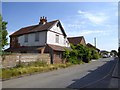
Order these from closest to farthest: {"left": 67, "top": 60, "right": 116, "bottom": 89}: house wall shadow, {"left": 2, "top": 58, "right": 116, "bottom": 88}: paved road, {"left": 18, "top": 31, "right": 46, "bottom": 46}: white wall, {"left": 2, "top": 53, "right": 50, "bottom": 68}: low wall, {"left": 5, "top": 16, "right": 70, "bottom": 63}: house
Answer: {"left": 2, "top": 58, "right": 116, "bottom": 88}: paved road → {"left": 67, "top": 60, "right": 116, "bottom": 89}: house wall shadow → {"left": 2, "top": 53, "right": 50, "bottom": 68}: low wall → {"left": 5, "top": 16, "right": 70, "bottom": 63}: house → {"left": 18, "top": 31, "right": 46, "bottom": 46}: white wall

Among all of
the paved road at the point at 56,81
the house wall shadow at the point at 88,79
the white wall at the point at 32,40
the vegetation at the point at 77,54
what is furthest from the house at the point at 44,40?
the paved road at the point at 56,81

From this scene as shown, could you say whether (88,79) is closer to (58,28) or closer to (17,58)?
(17,58)

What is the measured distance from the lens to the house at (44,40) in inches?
1254

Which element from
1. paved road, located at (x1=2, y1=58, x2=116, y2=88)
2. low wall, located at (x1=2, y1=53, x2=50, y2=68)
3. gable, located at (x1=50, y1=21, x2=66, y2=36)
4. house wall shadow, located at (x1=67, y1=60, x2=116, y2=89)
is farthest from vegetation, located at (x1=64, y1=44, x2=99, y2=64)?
paved road, located at (x1=2, y1=58, x2=116, y2=88)

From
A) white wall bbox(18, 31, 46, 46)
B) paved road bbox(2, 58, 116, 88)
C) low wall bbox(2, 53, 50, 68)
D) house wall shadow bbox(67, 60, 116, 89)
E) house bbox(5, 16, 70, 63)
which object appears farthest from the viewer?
white wall bbox(18, 31, 46, 46)

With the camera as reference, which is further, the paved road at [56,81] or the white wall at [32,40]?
the white wall at [32,40]

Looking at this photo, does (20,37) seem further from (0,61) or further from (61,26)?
(0,61)

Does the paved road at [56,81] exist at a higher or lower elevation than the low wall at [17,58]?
lower

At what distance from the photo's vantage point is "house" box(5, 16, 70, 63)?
105 ft

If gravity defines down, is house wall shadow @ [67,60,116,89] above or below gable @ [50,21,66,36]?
below

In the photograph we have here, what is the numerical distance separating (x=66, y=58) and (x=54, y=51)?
3.90 metres

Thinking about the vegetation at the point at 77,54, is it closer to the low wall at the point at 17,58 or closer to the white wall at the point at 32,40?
the white wall at the point at 32,40

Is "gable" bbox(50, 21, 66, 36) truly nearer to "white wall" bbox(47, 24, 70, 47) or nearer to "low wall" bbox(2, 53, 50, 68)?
"white wall" bbox(47, 24, 70, 47)

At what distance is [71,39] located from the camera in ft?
198
